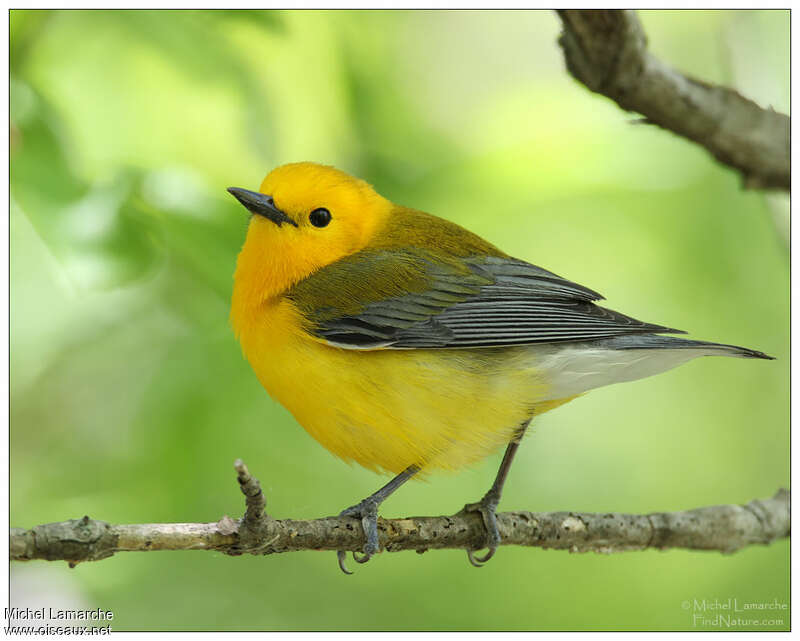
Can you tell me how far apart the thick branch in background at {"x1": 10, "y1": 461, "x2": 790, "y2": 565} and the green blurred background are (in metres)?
0.24

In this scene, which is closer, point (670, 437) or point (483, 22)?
point (483, 22)

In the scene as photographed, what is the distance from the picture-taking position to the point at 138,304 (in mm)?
3854

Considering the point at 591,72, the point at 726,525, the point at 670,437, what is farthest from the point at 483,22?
the point at 726,525

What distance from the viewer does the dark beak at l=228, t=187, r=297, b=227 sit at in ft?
11.4

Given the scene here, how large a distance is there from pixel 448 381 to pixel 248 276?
1029 mm

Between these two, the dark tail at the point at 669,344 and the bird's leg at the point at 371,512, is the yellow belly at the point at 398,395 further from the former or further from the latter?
Result: the dark tail at the point at 669,344

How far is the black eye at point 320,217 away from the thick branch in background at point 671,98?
48.8 inches

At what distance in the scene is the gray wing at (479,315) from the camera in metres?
3.36

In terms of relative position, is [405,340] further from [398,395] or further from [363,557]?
[363,557]

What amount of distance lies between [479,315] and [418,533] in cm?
92

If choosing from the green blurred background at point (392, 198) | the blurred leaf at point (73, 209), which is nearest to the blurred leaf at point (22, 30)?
the green blurred background at point (392, 198)

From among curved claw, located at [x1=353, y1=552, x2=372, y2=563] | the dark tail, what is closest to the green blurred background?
curved claw, located at [x1=353, y1=552, x2=372, y2=563]

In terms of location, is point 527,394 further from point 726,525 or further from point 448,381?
point 726,525

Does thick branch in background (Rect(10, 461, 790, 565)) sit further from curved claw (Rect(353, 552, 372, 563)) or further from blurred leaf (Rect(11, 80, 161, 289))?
blurred leaf (Rect(11, 80, 161, 289))
